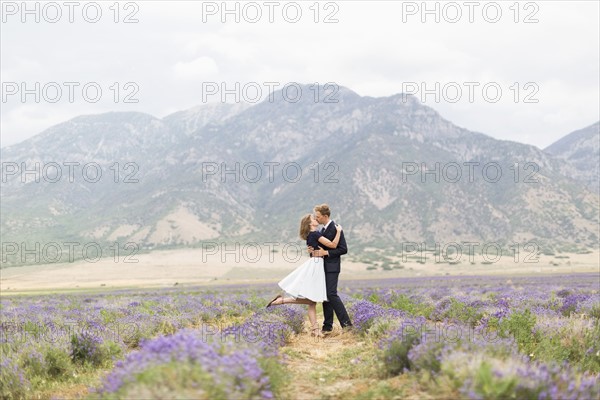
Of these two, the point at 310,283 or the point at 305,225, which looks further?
the point at 305,225

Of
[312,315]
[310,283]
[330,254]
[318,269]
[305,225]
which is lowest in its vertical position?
[312,315]

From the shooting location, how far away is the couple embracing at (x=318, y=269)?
32.4 feet

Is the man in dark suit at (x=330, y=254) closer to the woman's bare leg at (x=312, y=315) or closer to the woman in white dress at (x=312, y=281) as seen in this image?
the woman in white dress at (x=312, y=281)

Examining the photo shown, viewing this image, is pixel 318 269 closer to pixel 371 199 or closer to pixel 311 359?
pixel 311 359

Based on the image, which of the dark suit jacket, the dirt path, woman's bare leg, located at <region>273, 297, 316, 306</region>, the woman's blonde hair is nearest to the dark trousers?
the dark suit jacket

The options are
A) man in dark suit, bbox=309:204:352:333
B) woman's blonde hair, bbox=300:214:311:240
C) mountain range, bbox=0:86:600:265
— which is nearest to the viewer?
man in dark suit, bbox=309:204:352:333

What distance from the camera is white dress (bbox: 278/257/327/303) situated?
9.85 m

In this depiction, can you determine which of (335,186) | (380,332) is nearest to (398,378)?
(380,332)

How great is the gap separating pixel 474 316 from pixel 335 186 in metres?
131

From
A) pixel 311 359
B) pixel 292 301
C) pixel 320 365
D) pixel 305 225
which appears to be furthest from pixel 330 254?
pixel 320 365

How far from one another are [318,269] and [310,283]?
1.05ft

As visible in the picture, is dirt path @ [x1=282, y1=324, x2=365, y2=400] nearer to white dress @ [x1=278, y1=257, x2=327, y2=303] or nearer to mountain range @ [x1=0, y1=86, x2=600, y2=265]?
white dress @ [x1=278, y1=257, x2=327, y2=303]

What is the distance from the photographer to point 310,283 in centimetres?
991

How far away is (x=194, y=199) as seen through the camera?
152875 millimetres
